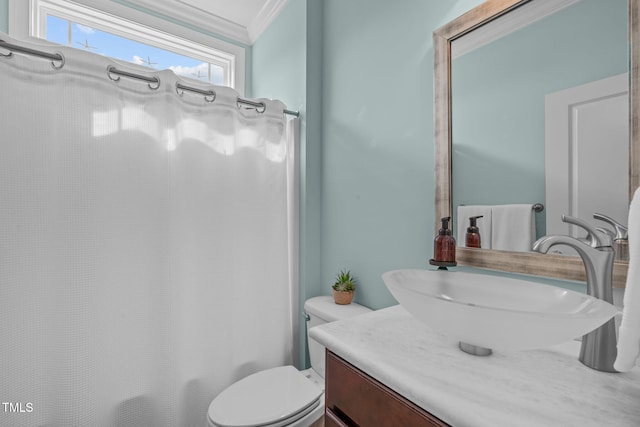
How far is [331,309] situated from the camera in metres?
1.49

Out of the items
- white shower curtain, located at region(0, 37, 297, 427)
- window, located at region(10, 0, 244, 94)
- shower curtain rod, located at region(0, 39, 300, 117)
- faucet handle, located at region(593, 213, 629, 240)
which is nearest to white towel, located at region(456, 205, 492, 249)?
faucet handle, located at region(593, 213, 629, 240)

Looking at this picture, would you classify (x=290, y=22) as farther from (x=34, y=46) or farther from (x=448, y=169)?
(x=448, y=169)

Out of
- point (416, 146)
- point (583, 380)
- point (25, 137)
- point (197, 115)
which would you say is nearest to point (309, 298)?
point (416, 146)

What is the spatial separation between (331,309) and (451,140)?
37.6 inches

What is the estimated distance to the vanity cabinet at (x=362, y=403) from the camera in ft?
1.81

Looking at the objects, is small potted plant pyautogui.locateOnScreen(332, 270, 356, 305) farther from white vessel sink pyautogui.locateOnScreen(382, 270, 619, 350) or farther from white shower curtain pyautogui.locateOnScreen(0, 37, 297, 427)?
white vessel sink pyautogui.locateOnScreen(382, 270, 619, 350)

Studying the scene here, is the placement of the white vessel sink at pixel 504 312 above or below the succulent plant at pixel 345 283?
above

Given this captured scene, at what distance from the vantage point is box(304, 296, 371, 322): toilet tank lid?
1419 millimetres

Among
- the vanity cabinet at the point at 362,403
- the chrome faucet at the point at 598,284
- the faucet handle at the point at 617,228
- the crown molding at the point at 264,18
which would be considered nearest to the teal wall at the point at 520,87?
the faucet handle at the point at 617,228

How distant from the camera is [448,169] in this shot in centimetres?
109

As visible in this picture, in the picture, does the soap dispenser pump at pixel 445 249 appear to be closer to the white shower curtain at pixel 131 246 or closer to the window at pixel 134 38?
the white shower curtain at pixel 131 246

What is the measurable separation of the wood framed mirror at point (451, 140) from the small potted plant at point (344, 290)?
608mm

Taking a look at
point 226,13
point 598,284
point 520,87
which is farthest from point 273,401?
point 226,13

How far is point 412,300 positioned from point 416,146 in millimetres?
787
